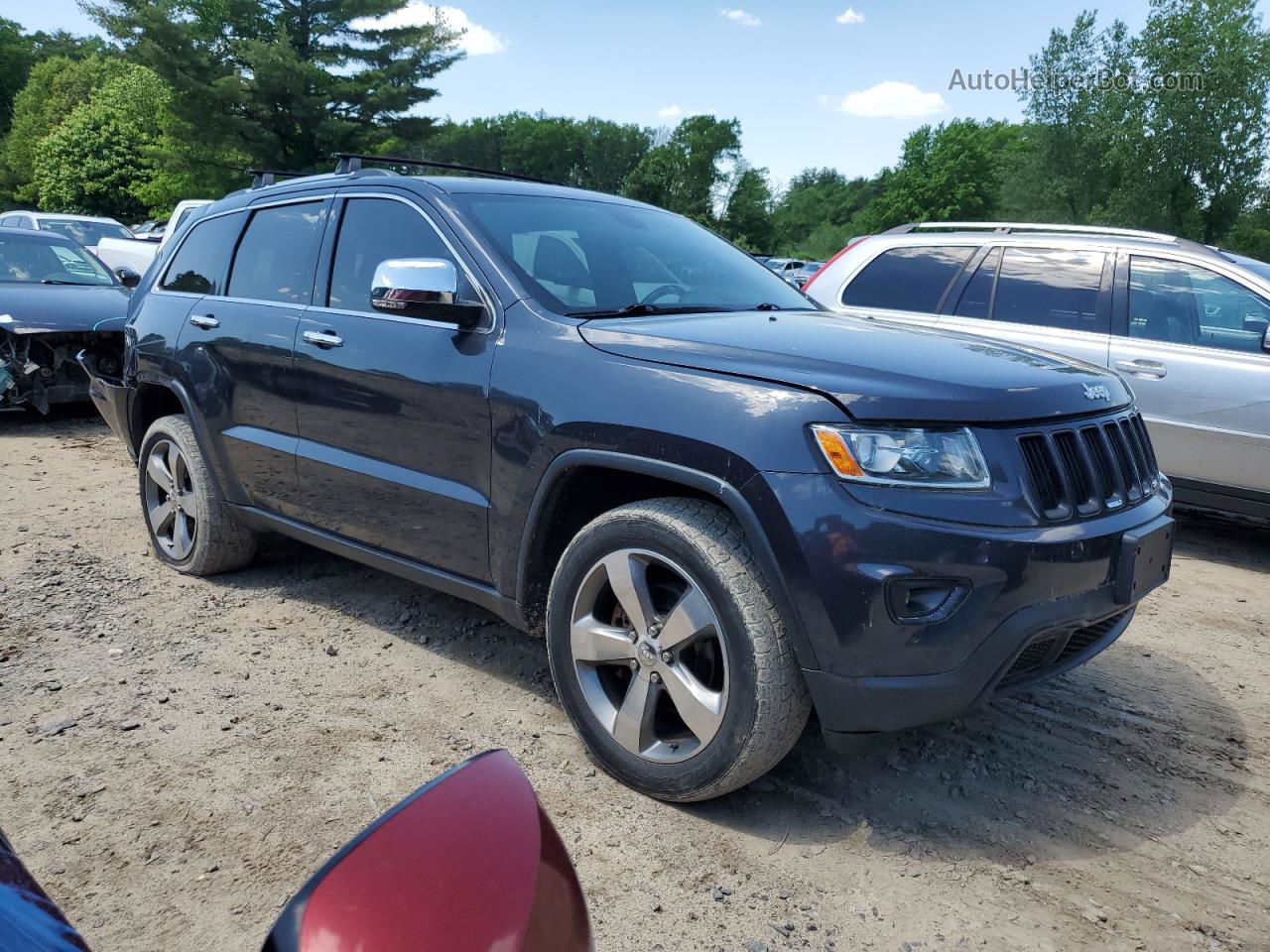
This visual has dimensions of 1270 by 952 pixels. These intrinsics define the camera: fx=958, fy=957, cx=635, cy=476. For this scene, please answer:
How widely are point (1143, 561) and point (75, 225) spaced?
17.2 m

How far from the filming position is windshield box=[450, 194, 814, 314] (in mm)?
3240

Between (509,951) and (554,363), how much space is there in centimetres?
217

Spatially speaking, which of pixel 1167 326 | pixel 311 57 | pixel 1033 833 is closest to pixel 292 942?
pixel 1033 833

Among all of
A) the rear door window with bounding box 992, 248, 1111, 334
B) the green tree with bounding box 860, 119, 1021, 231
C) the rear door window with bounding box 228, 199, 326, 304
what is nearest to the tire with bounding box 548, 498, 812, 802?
the rear door window with bounding box 228, 199, 326, 304

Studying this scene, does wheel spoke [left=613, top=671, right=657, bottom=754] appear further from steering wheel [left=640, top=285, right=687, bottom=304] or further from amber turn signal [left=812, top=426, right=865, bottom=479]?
steering wheel [left=640, top=285, right=687, bottom=304]

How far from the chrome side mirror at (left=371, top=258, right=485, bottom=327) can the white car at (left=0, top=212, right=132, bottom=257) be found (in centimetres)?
1431

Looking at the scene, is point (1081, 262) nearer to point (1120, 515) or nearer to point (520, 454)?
point (1120, 515)

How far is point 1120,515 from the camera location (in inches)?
103

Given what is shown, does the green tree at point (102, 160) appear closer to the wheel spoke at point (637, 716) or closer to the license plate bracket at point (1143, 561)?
the wheel spoke at point (637, 716)

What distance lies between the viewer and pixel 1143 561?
2.63m

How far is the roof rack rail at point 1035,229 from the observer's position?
18.8 ft

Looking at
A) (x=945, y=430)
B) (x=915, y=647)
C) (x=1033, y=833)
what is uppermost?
(x=945, y=430)

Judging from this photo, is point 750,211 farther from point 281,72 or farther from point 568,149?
point 281,72

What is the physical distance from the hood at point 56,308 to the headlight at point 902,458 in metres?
7.22
